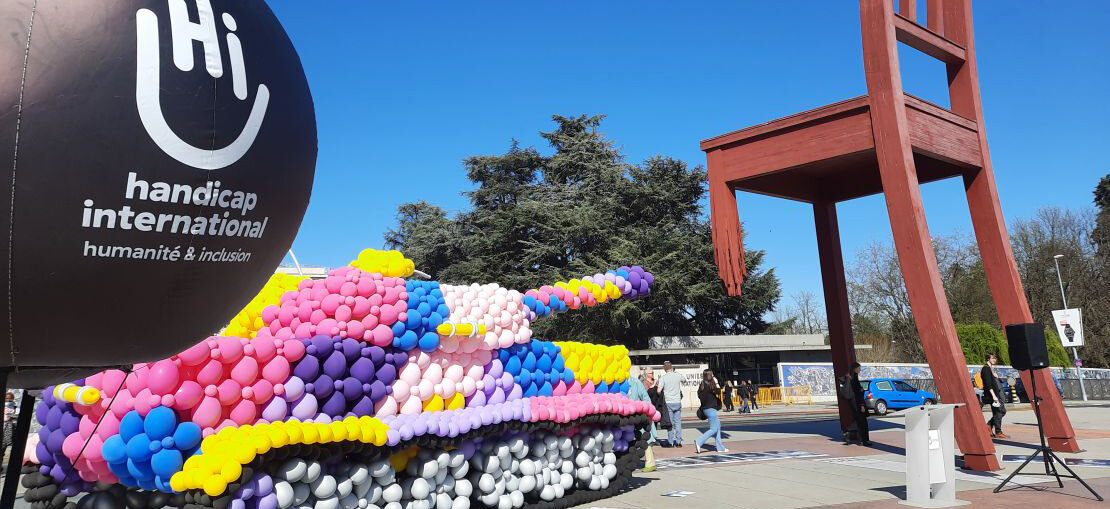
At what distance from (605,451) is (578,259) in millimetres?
25848

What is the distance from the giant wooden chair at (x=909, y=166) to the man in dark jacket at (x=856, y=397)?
69 centimetres

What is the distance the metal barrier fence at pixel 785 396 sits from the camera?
32750mm

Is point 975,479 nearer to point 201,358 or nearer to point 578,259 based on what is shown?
point 201,358

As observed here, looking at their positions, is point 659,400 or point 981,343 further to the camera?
point 981,343

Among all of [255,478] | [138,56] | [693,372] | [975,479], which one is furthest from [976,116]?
[693,372]

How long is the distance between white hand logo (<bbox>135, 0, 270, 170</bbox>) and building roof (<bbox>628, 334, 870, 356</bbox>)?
3042cm

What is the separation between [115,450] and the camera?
546 centimetres

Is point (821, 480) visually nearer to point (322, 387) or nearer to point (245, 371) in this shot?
point (322, 387)

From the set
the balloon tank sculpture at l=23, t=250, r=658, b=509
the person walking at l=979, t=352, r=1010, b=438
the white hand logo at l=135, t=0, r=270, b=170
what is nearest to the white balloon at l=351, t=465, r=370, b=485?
the balloon tank sculpture at l=23, t=250, r=658, b=509

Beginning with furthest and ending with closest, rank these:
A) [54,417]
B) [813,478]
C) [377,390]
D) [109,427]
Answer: [813,478], [377,390], [54,417], [109,427]

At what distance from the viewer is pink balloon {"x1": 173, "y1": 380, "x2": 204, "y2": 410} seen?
558 centimetres

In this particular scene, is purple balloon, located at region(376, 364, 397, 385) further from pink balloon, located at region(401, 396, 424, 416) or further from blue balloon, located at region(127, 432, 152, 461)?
blue balloon, located at region(127, 432, 152, 461)

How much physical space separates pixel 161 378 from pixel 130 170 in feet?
12.5

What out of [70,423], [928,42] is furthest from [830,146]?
[70,423]
